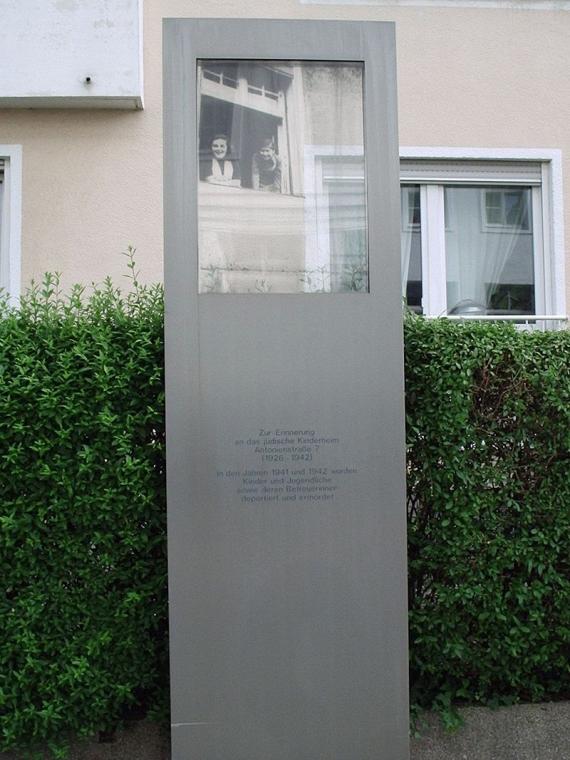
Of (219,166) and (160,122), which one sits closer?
(219,166)

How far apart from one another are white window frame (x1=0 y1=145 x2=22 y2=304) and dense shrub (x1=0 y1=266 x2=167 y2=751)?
275cm

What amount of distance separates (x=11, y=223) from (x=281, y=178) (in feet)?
11.1

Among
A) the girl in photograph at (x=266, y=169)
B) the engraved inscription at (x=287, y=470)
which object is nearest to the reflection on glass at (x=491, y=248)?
the girl in photograph at (x=266, y=169)

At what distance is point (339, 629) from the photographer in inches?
119

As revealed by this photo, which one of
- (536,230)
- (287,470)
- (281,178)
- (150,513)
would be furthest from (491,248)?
(150,513)

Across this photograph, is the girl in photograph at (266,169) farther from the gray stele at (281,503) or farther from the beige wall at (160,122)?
the beige wall at (160,122)

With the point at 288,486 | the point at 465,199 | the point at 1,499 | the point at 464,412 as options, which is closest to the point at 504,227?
the point at 465,199

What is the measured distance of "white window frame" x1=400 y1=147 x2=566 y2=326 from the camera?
6.21 meters

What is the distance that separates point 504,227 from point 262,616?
462cm

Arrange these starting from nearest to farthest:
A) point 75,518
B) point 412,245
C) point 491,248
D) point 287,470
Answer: point 287,470 < point 75,518 < point 412,245 < point 491,248

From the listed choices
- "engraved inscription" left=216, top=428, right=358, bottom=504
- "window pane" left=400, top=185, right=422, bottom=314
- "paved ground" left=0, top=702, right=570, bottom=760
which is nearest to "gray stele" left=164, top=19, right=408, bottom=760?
"engraved inscription" left=216, top=428, right=358, bottom=504

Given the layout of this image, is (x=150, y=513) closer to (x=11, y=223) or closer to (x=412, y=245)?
(x=11, y=223)

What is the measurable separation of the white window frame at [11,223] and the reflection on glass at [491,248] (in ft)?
11.4

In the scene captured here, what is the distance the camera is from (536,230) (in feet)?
21.2
